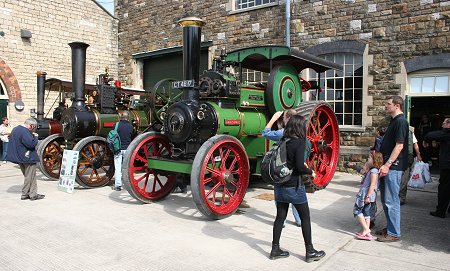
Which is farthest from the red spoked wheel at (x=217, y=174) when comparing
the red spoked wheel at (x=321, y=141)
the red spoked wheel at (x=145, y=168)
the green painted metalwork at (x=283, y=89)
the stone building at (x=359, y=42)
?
the stone building at (x=359, y=42)

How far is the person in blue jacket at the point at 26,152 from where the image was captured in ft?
19.2

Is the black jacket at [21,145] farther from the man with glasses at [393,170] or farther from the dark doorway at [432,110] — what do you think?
the dark doorway at [432,110]

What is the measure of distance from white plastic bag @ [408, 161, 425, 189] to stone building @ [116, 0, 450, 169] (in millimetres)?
2637

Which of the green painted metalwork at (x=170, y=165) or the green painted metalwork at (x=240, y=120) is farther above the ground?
the green painted metalwork at (x=240, y=120)

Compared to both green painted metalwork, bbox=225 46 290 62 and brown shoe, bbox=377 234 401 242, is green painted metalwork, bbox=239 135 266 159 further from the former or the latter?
brown shoe, bbox=377 234 401 242

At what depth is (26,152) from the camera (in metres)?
5.90

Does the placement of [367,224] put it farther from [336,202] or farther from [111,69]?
[111,69]

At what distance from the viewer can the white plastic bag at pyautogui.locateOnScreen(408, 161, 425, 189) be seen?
19.2 feet

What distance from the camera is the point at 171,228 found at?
455 cm

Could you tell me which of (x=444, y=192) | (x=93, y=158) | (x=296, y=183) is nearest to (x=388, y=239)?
(x=296, y=183)

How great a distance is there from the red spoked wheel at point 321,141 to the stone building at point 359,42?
1807mm

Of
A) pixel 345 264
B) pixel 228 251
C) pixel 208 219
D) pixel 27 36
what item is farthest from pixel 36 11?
pixel 345 264

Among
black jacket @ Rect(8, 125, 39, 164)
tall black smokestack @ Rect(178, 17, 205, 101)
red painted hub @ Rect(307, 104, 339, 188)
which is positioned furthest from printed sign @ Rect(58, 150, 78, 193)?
red painted hub @ Rect(307, 104, 339, 188)

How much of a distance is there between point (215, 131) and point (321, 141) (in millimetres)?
2084
